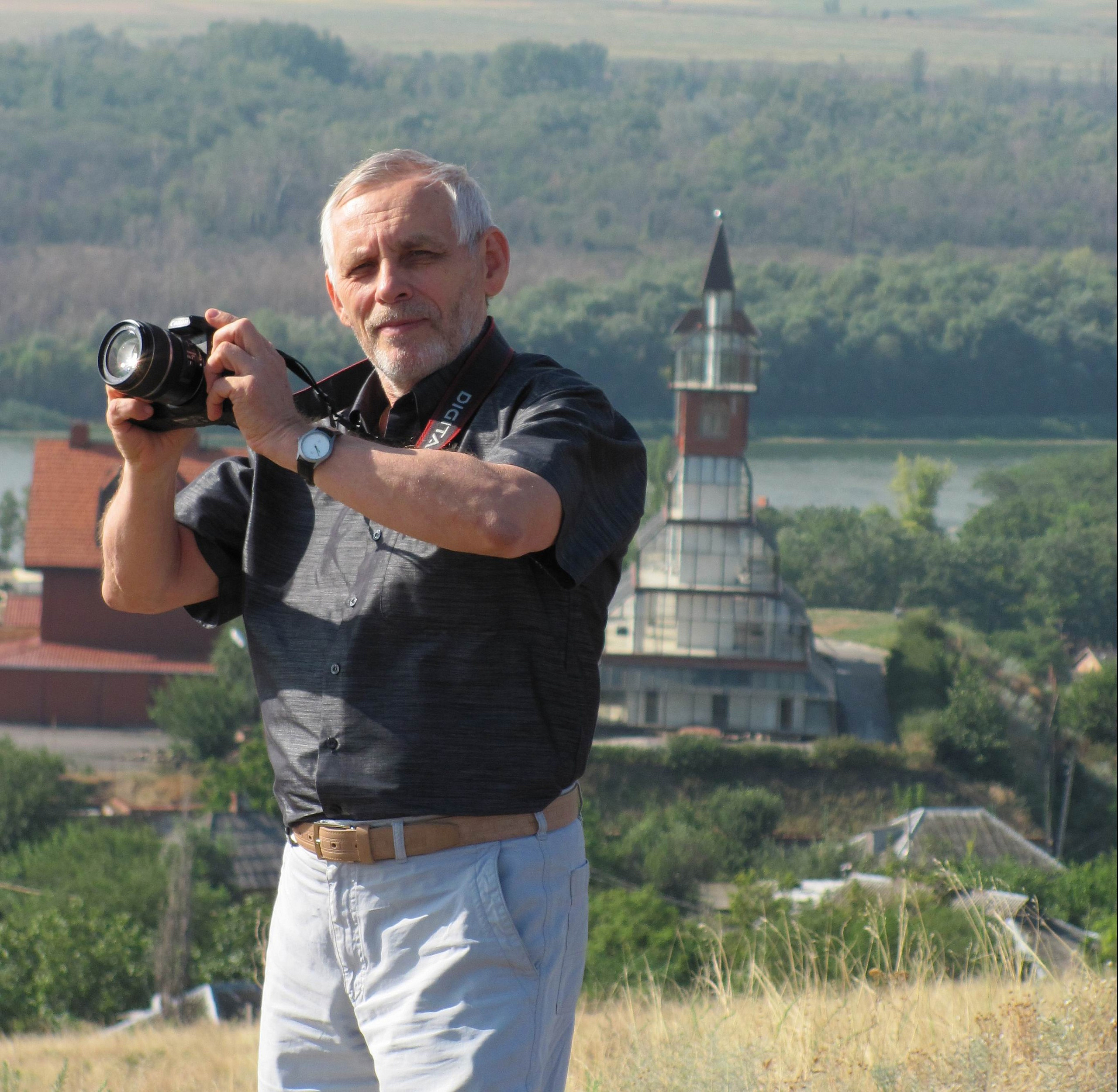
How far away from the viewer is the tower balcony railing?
4216 cm

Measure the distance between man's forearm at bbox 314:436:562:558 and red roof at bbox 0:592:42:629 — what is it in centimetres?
4172

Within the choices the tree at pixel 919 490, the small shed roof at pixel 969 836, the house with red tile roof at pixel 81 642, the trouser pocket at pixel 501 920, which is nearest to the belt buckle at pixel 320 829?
the trouser pocket at pixel 501 920

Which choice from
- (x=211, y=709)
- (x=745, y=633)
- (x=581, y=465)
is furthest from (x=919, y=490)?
(x=581, y=465)

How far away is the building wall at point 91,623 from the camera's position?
1453 inches

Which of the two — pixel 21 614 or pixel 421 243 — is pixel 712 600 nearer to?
pixel 21 614

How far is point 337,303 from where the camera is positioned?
6.88ft

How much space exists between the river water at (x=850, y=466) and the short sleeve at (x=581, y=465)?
68956mm

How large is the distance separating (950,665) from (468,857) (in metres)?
41.3

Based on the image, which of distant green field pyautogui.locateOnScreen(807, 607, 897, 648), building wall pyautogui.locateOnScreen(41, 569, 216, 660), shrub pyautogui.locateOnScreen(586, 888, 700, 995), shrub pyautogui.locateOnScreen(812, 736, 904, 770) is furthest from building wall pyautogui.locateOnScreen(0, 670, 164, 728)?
distant green field pyautogui.locateOnScreen(807, 607, 897, 648)

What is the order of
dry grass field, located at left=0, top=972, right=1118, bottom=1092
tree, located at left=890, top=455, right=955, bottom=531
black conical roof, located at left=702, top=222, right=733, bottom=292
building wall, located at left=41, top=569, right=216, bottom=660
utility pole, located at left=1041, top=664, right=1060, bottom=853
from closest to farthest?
dry grass field, located at left=0, top=972, right=1118, bottom=1092, utility pole, located at left=1041, top=664, right=1060, bottom=853, building wall, located at left=41, top=569, right=216, bottom=660, black conical roof, located at left=702, top=222, right=733, bottom=292, tree, located at left=890, top=455, right=955, bottom=531

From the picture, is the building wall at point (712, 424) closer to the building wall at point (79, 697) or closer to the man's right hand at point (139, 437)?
the building wall at point (79, 697)

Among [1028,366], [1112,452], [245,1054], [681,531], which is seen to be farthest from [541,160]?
[245,1054]

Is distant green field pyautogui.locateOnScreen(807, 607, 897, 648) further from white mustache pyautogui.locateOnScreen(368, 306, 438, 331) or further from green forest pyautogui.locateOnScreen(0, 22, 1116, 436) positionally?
white mustache pyautogui.locateOnScreen(368, 306, 438, 331)

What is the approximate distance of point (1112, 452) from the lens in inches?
3068
